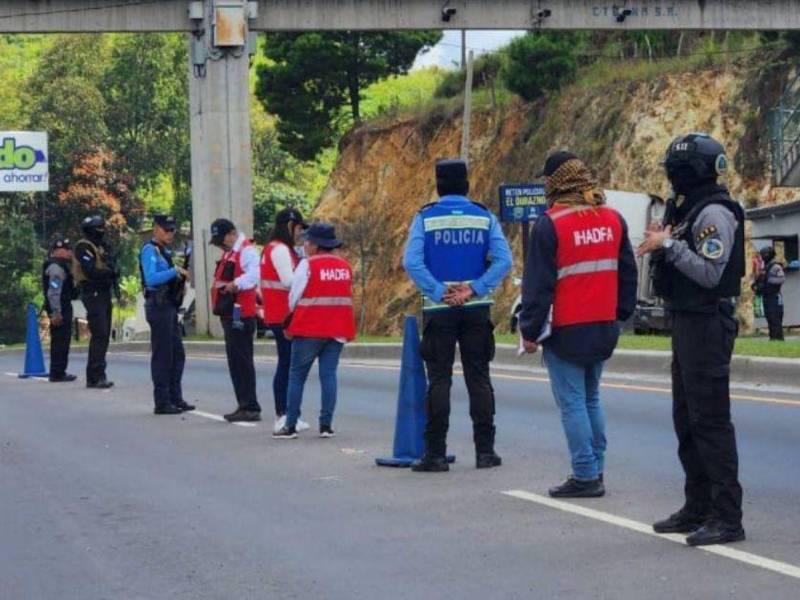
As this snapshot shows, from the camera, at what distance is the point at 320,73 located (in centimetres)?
5762

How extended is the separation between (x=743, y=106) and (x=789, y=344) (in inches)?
890

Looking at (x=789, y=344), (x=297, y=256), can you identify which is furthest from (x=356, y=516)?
(x=789, y=344)

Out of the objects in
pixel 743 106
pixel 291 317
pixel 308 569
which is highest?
pixel 743 106

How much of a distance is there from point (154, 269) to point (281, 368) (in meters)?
2.79

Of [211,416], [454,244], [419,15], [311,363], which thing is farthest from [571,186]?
[419,15]

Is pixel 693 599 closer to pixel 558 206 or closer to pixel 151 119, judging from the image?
pixel 558 206

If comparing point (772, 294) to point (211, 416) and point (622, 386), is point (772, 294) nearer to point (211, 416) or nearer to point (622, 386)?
point (622, 386)

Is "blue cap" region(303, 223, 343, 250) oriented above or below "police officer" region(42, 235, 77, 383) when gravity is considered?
above

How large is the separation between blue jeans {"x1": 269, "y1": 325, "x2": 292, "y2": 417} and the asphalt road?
12.7 inches

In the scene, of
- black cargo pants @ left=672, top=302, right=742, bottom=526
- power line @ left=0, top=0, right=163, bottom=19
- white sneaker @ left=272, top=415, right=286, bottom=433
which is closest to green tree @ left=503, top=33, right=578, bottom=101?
power line @ left=0, top=0, right=163, bottom=19

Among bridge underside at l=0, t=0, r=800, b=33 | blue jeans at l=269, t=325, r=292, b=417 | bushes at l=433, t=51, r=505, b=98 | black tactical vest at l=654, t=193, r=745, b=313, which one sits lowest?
blue jeans at l=269, t=325, r=292, b=417

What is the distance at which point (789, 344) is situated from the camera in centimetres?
2348

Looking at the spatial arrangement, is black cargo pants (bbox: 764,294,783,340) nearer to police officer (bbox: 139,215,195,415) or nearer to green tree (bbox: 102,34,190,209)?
police officer (bbox: 139,215,195,415)

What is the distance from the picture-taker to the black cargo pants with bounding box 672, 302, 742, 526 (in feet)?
26.8
